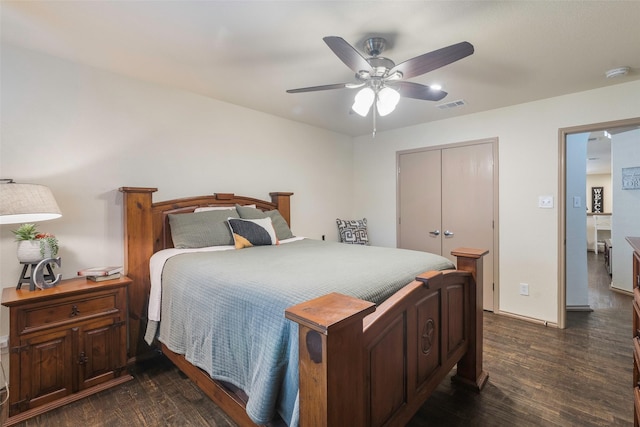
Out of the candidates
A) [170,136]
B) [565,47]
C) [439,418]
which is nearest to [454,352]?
[439,418]

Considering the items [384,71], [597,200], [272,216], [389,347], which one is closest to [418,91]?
[384,71]

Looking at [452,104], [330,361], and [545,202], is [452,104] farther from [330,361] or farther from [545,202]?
[330,361]

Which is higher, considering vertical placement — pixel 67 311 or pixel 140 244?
pixel 140 244

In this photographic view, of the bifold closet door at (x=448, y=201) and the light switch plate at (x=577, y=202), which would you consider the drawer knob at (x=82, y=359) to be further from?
the light switch plate at (x=577, y=202)

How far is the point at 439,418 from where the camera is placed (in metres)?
1.77

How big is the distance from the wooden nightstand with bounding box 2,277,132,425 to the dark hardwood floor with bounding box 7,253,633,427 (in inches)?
3.6

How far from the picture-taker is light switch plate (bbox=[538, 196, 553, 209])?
10.2 ft

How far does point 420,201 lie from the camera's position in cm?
409

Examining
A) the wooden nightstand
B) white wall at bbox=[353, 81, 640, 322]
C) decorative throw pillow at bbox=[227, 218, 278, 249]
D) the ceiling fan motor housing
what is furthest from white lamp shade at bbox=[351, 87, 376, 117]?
white wall at bbox=[353, 81, 640, 322]

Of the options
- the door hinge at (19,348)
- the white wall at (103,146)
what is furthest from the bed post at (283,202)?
the door hinge at (19,348)

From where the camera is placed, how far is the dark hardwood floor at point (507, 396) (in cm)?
175

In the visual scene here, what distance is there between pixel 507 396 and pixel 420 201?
2.53 meters

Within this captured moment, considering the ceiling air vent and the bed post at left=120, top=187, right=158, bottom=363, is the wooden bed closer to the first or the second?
the bed post at left=120, top=187, right=158, bottom=363

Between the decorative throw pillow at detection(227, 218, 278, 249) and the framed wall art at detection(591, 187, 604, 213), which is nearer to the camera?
the decorative throw pillow at detection(227, 218, 278, 249)
